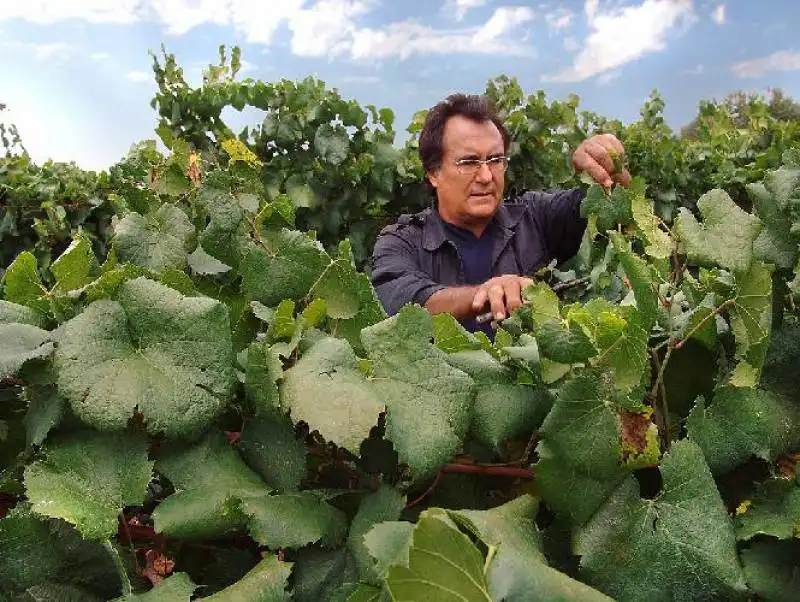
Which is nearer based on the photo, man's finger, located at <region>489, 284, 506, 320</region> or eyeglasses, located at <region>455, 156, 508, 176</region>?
man's finger, located at <region>489, 284, 506, 320</region>

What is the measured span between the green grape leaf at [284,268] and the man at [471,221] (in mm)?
2288

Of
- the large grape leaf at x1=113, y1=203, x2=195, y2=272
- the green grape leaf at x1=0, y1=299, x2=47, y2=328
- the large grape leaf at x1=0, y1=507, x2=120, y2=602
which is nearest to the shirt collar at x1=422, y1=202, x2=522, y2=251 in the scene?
the large grape leaf at x1=113, y1=203, x2=195, y2=272

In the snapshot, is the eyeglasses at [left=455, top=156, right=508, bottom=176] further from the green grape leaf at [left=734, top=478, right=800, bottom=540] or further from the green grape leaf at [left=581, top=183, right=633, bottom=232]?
the green grape leaf at [left=734, top=478, right=800, bottom=540]

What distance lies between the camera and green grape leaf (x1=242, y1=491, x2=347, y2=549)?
970mm

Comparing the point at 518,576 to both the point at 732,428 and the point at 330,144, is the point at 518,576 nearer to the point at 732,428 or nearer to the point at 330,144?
the point at 732,428

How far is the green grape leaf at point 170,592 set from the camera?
96cm

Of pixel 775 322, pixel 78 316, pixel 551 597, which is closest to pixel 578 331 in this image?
pixel 551 597

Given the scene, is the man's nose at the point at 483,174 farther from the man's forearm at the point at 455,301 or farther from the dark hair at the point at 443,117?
the man's forearm at the point at 455,301

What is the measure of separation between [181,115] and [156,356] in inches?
209

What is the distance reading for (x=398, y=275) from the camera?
3596 millimetres

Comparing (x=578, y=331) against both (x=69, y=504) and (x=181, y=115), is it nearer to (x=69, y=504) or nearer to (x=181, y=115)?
(x=69, y=504)

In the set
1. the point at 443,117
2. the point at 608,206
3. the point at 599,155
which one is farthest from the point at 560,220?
the point at 608,206

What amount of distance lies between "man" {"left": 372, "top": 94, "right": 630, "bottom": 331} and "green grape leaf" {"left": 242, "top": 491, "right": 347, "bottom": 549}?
2.52 metres

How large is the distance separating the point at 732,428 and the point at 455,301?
1.77 meters
